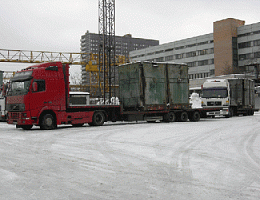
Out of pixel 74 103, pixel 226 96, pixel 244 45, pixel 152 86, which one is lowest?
pixel 74 103

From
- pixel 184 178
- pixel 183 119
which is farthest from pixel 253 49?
pixel 184 178

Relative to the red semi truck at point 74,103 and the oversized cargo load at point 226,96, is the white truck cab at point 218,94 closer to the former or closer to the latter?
the oversized cargo load at point 226,96

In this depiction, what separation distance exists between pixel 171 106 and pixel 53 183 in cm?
1576

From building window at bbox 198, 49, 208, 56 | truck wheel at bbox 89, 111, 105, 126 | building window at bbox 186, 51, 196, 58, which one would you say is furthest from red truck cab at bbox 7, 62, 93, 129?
building window at bbox 186, 51, 196, 58

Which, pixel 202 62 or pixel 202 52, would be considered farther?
pixel 202 62

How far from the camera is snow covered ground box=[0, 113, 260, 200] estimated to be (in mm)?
4949

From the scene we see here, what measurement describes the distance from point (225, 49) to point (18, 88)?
236 ft

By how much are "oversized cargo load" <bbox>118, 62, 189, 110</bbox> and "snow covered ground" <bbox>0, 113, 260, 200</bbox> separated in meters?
9.50

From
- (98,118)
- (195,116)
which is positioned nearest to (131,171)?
(98,118)

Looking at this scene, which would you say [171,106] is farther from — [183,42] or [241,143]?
[183,42]

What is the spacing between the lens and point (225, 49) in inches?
3145

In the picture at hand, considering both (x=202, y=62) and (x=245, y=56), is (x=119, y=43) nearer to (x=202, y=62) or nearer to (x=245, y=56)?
(x=202, y=62)

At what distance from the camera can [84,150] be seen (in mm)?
9148

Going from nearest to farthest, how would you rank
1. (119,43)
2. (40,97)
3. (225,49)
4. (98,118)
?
(40,97) → (98,118) → (225,49) → (119,43)
